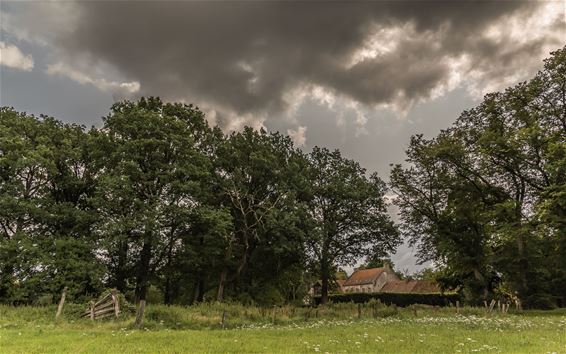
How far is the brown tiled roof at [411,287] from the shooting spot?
91688mm

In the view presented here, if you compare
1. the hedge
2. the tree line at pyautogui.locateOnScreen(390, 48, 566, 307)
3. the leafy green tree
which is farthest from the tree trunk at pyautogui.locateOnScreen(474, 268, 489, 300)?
the leafy green tree

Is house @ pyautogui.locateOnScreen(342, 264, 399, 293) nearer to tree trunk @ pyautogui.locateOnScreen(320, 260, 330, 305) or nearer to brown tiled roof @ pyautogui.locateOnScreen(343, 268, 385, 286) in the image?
brown tiled roof @ pyautogui.locateOnScreen(343, 268, 385, 286)

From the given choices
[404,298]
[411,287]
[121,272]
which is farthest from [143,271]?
[411,287]

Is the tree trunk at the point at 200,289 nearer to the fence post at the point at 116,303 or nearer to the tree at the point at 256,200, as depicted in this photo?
the tree at the point at 256,200

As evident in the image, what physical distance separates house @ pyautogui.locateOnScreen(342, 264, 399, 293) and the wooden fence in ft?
306

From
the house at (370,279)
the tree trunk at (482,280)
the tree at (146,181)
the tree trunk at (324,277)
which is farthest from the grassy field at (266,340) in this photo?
the house at (370,279)

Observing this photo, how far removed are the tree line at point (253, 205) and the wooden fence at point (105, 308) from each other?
749cm

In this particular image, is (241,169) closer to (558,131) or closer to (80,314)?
(80,314)

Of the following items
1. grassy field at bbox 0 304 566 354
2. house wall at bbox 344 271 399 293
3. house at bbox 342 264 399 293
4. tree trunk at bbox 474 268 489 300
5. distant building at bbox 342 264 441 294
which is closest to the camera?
grassy field at bbox 0 304 566 354

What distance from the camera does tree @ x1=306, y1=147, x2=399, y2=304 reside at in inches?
2149

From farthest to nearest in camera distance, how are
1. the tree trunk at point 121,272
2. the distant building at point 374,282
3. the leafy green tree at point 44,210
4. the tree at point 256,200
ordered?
1. the distant building at point 374,282
2. the tree at point 256,200
3. the tree trunk at point 121,272
4. the leafy green tree at point 44,210

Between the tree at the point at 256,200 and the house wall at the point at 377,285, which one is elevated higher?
the tree at the point at 256,200

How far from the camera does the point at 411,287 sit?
329 ft

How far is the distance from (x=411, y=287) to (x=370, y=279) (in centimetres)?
1672
